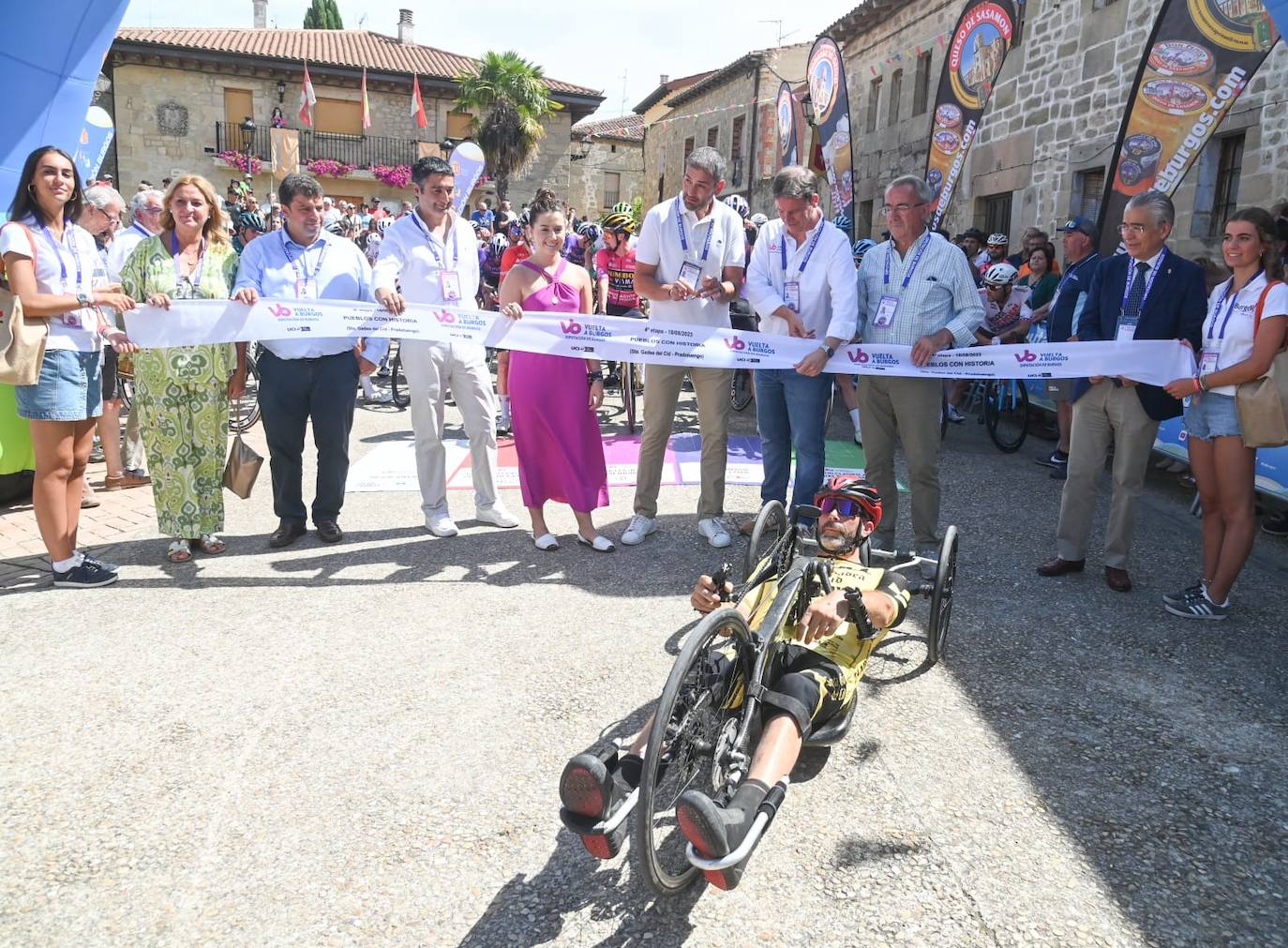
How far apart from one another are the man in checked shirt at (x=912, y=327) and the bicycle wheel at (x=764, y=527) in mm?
837

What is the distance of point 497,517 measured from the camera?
20.4 feet

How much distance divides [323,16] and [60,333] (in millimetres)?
62124

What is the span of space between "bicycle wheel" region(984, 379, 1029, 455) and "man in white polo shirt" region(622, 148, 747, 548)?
4.19m

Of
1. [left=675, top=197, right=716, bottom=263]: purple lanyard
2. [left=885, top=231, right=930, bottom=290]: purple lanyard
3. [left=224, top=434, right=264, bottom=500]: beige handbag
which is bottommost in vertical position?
[left=224, top=434, right=264, bottom=500]: beige handbag

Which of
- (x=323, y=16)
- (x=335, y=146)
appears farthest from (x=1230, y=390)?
(x=323, y=16)

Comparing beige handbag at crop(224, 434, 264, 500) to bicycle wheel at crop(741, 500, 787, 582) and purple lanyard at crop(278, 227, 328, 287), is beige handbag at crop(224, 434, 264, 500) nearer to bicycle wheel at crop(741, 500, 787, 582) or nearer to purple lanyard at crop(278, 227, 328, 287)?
purple lanyard at crop(278, 227, 328, 287)

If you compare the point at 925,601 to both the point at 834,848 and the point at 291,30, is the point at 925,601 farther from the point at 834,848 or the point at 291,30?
the point at 291,30

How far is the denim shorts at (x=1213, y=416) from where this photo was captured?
179 inches

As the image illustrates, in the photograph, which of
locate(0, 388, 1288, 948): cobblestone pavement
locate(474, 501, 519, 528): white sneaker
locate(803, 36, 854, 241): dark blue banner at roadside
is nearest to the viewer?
locate(0, 388, 1288, 948): cobblestone pavement

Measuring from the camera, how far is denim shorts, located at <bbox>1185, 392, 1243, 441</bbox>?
4.55 meters

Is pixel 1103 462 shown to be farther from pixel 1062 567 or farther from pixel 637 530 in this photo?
pixel 637 530

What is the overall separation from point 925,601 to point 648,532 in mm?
1872

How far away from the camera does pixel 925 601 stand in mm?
5012

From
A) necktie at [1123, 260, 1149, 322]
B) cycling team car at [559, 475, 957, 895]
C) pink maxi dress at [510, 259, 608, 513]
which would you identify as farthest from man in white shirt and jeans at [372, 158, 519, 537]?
necktie at [1123, 260, 1149, 322]
